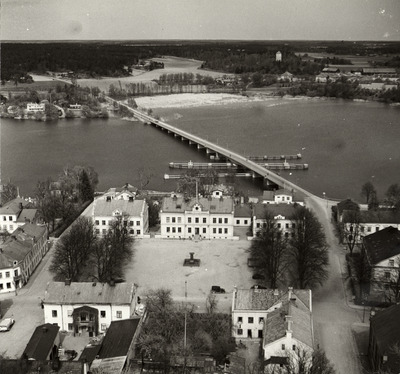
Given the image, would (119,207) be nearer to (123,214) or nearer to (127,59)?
(123,214)

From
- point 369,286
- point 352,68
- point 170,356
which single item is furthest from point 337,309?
point 352,68

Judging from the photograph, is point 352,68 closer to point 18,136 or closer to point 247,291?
point 18,136

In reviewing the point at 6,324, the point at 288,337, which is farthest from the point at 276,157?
the point at 288,337

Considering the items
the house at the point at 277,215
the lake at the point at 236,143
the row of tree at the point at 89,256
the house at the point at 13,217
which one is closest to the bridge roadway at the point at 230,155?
the lake at the point at 236,143

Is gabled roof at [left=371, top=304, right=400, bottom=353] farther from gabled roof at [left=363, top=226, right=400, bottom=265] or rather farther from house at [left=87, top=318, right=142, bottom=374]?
house at [left=87, top=318, right=142, bottom=374]

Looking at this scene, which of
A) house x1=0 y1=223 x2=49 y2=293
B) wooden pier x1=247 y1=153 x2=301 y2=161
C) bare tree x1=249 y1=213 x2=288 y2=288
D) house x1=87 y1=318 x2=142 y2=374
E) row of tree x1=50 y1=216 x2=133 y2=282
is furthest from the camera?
wooden pier x1=247 y1=153 x2=301 y2=161

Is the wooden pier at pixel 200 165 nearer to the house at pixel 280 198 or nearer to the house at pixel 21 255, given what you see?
the house at pixel 280 198

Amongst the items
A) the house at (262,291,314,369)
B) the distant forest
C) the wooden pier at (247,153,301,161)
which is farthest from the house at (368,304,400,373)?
the distant forest
